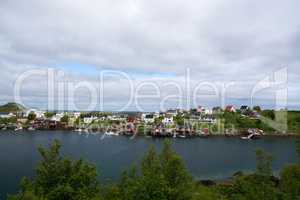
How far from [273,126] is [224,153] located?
26150 millimetres

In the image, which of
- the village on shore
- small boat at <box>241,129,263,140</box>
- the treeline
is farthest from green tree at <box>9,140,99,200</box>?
small boat at <box>241,129,263,140</box>

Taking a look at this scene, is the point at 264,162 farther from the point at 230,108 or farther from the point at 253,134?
the point at 230,108

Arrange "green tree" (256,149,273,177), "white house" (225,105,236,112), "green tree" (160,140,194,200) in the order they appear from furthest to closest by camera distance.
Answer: "white house" (225,105,236,112) < "green tree" (256,149,273,177) < "green tree" (160,140,194,200)

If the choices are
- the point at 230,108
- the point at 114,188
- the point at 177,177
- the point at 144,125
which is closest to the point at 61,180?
the point at 114,188

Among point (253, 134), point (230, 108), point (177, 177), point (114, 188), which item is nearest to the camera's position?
point (177, 177)

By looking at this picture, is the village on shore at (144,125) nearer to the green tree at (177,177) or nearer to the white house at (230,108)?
the white house at (230,108)

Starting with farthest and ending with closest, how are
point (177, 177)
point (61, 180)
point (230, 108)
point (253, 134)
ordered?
point (230, 108) < point (253, 134) < point (177, 177) < point (61, 180)

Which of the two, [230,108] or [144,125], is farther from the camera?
[230,108]

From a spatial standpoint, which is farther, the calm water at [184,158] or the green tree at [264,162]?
the calm water at [184,158]

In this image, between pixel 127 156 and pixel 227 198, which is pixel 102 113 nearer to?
pixel 127 156

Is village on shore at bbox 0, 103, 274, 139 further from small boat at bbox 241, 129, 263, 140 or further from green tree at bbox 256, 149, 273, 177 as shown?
green tree at bbox 256, 149, 273, 177

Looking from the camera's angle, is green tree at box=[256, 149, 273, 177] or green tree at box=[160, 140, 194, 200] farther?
green tree at box=[256, 149, 273, 177]

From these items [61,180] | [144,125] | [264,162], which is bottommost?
[144,125]

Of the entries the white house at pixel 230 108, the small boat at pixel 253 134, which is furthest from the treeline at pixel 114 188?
the white house at pixel 230 108
